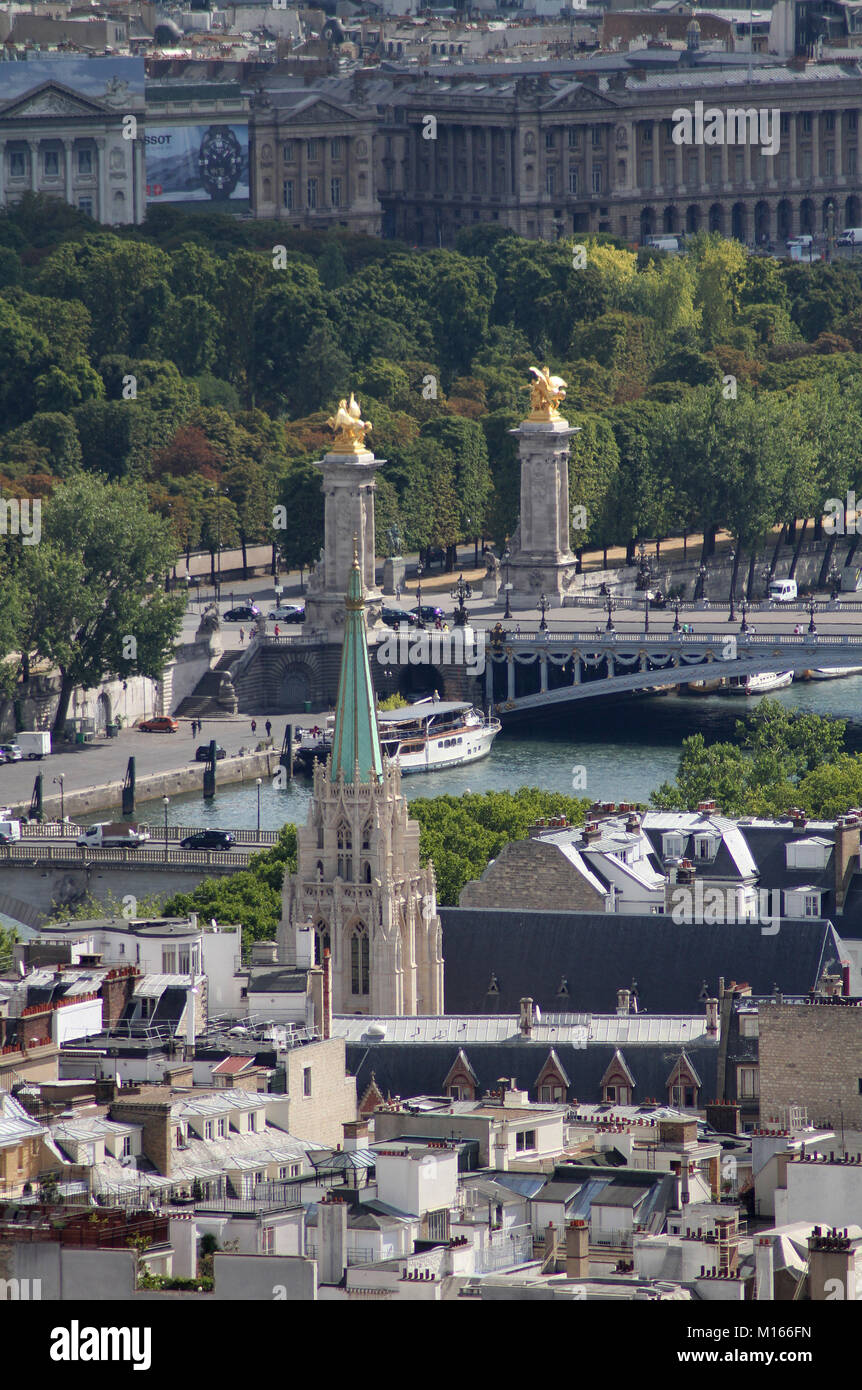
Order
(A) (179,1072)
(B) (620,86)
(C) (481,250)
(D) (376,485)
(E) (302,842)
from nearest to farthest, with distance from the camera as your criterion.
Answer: (A) (179,1072)
(E) (302,842)
(D) (376,485)
(C) (481,250)
(B) (620,86)

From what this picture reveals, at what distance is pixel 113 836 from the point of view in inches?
3061

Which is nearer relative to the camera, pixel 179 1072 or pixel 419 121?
pixel 179 1072

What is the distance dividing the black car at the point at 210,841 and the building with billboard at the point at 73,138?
95.1m

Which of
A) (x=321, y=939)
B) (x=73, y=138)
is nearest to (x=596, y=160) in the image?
(x=73, y=138)

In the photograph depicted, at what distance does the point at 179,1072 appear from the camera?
141ft

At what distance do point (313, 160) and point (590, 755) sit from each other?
8966 cm

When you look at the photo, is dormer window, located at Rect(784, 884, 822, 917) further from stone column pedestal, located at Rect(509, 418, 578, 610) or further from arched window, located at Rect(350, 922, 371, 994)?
stone column pedestal, located at Rect(509, 418, 578, 610)

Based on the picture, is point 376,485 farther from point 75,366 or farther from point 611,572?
point 75,366

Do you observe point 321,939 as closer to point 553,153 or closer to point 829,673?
point 829,673

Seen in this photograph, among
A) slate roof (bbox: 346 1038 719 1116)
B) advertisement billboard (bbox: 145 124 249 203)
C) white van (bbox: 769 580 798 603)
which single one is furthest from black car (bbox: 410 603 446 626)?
advertisement billboard (bbox: 145 124 249 203)
